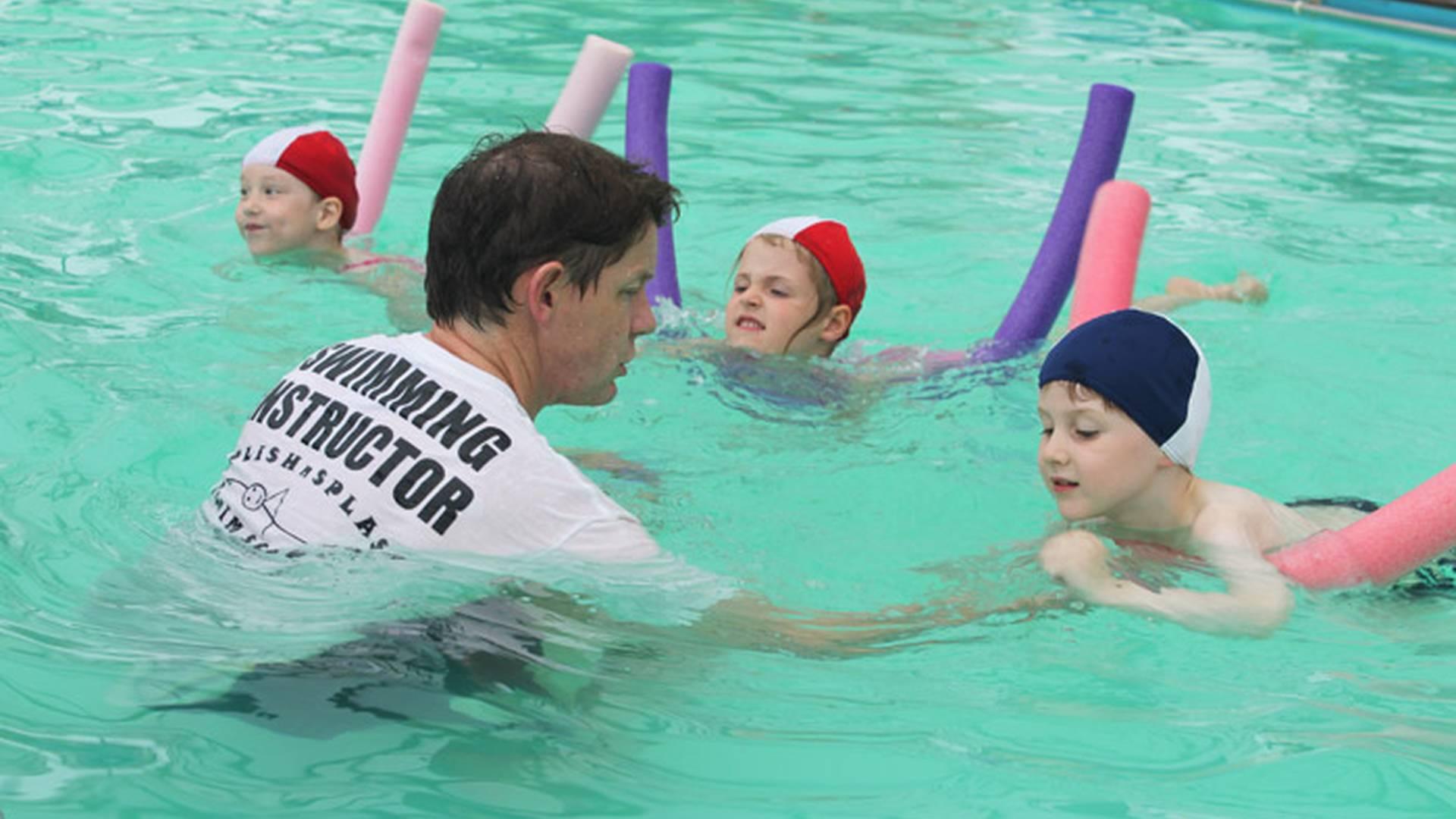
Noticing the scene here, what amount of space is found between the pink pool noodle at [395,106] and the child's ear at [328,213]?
27 cm

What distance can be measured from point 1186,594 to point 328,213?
4464 millimetres

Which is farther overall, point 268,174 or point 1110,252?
point 268,174

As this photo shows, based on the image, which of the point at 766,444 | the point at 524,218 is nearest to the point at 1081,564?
the point at 524,218

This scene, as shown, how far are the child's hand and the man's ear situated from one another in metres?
1.39

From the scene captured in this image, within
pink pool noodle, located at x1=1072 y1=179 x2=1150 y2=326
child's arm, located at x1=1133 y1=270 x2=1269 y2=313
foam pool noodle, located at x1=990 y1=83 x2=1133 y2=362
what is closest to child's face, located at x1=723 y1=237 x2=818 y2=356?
foam pool noodle, located at x1=990 y1=83 x2=1133 y2=362

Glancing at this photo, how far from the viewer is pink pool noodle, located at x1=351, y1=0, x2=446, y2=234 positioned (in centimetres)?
741

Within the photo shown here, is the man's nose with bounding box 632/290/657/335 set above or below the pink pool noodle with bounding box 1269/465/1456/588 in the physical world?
above

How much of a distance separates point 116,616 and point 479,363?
922 mm

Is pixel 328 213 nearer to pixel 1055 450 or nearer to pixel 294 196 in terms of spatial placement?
pixel 294 196

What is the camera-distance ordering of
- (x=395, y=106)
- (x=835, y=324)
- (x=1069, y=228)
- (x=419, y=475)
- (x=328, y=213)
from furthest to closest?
(x=395, y=106) → (x=328, y=213) → (x=835, y=324) → (x=1069, y=228) → (x=419, y=475)

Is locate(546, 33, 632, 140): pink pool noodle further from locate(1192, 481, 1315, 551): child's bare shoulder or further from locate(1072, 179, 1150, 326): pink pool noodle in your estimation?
locate(1192, 481, 1315, 551): child's bare shoulder

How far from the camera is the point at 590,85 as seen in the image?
6750 millimetres

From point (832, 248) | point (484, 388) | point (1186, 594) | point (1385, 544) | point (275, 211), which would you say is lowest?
point (1186, 594)

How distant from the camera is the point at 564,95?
22.4ft
